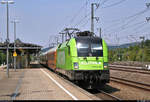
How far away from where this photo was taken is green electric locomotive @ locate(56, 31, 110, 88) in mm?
13109

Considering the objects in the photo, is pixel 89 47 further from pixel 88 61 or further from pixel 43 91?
pixel 43 91

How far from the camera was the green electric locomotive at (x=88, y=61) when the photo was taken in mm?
13109

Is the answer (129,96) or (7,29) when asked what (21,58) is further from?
(129,96)

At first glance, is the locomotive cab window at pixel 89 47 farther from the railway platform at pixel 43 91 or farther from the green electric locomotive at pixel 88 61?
the railway platform at pixel 43 91

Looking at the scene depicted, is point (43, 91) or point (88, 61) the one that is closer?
point (43, 91)

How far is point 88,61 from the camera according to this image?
13.3 meters

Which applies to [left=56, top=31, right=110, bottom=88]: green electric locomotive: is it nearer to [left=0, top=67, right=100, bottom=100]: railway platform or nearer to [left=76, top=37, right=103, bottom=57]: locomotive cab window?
[left=76, top=37, right=103, bottom=57]: locomotive cab window

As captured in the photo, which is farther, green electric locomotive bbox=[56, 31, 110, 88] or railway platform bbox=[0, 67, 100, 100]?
green electric locomotive bbox=[56, 31, 110, 88]

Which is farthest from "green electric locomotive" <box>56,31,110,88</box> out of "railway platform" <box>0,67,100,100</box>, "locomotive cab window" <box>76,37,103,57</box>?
"railway platform" <box>0,67,100,100</box>

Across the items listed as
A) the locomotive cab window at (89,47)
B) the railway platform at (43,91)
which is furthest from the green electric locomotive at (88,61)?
the railway platform at (43,91)

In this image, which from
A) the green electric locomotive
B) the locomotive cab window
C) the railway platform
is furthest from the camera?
the locomotive cab window

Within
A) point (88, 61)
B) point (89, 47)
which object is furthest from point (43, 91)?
point (89, 47)

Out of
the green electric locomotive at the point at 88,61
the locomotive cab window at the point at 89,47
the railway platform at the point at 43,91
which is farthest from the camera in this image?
the locomotive cab window at the point at 89,47

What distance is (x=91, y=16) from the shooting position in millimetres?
27094
